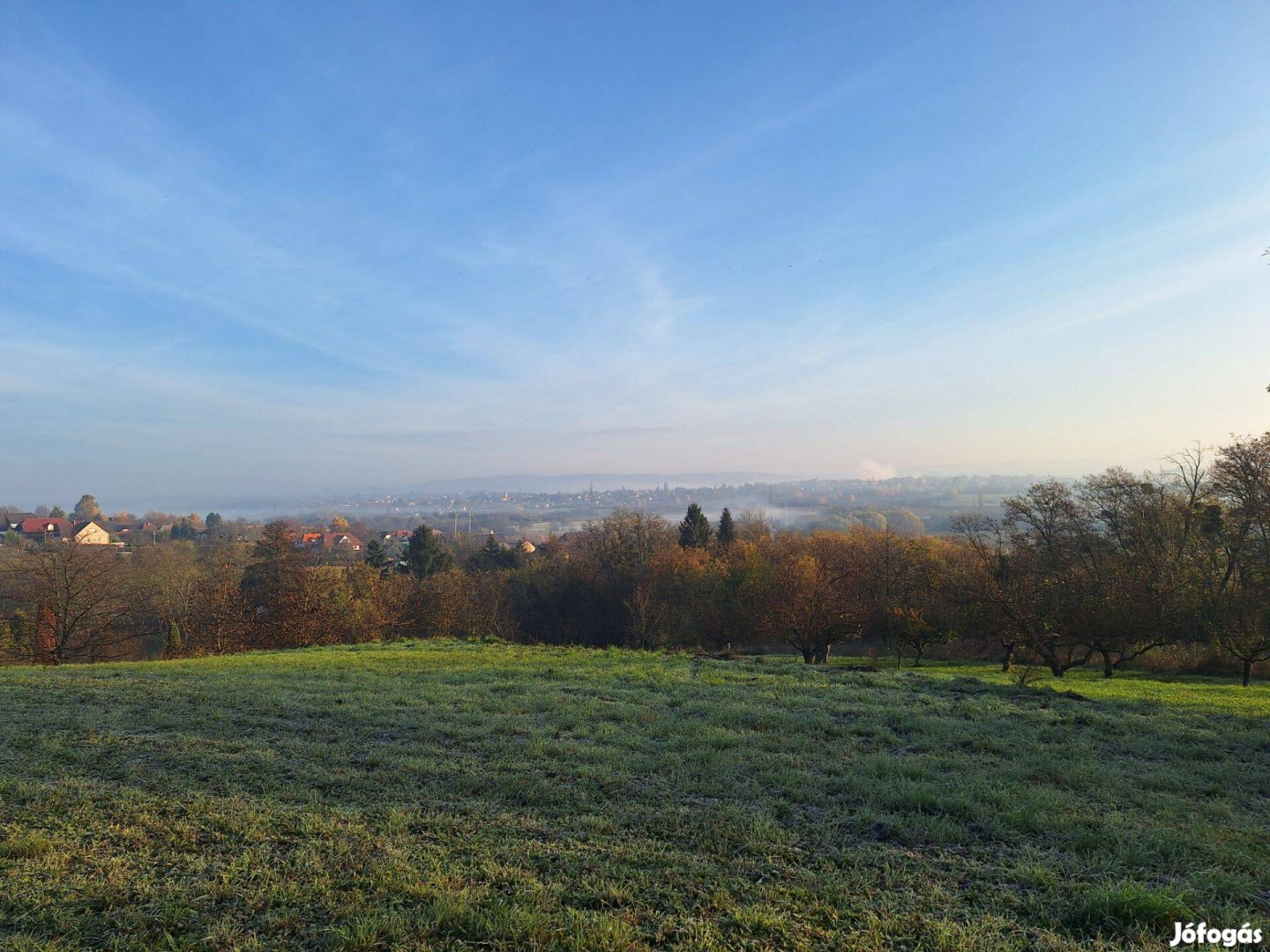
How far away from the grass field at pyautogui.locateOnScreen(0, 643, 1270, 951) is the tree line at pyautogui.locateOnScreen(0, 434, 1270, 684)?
686 inches

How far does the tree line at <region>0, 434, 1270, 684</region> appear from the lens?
976 inches

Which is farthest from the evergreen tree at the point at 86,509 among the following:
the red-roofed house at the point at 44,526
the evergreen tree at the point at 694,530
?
the evergreen tree at the point at 694,530

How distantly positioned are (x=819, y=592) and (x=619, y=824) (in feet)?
89.4

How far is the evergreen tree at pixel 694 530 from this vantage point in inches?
2279

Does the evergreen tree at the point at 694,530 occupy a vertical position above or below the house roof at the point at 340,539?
above

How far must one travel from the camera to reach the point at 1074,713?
10.4 meters

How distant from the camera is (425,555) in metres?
62.1

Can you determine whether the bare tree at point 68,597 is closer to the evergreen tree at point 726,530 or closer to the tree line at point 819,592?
the tree line at point 819,592

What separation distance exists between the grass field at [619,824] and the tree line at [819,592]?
17.4 meters

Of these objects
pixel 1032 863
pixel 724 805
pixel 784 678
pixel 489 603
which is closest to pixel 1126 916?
pixel 1032 863

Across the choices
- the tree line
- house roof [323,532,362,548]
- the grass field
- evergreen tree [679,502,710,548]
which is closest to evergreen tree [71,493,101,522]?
house roof [323,532,362,548]

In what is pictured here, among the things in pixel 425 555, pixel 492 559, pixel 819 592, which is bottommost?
pixel 492 559

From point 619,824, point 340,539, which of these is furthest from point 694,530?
point 340,539

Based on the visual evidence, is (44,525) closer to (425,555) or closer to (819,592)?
(425,555)
